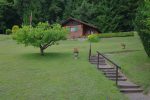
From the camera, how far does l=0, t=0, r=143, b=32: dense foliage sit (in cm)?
6388

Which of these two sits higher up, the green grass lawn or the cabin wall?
the cabin wall

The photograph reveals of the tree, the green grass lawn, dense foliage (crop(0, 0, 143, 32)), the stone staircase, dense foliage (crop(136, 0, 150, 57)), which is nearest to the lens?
the green grass lawn

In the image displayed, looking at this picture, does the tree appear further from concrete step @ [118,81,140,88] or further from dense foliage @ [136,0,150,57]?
concrete step @ [118,81,140,88]

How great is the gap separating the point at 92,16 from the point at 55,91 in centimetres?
5087

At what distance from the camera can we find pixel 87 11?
66.3 metres

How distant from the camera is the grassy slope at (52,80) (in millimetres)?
16750

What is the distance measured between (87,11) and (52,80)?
47.6 m

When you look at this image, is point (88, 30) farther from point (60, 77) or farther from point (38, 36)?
point (60, 77)

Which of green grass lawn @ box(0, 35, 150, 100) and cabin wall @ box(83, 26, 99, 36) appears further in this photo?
cabin wall @ box(83, 26, 99, 36)

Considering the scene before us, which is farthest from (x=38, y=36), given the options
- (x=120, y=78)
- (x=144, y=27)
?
(x=120, y=78)

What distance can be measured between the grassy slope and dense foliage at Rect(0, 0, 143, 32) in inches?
1402

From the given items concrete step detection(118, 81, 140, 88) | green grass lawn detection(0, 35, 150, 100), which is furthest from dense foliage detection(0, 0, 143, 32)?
concrete step detection(118, 81, 140, 88)

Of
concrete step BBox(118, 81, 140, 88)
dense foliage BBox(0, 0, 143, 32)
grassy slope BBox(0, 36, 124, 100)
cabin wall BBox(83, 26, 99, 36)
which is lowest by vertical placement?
concrete step BBox(118, 81, 140, 88)

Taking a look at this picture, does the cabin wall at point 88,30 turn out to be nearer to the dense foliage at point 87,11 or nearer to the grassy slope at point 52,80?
the dense foliage at point 87,11
